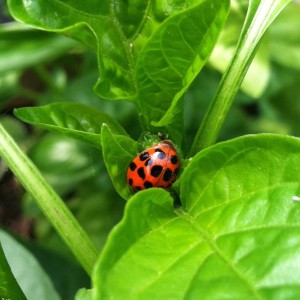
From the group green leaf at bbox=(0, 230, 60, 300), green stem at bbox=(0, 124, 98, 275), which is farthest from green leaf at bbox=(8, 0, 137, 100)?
green leaf at bbox=(0, 230, 60, 300)

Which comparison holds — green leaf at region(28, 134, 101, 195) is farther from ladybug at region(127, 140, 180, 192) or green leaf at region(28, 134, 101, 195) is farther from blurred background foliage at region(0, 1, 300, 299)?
ladybug at region(127, 140, 180, 192)

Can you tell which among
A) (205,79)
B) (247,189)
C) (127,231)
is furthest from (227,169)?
(205,79)

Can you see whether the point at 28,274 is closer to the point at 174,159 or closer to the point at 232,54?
the point at 174,159

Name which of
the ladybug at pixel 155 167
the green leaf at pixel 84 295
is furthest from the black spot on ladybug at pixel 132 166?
the green leaf at pixel 84 295

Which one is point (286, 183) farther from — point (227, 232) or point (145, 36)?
point (145, 36)

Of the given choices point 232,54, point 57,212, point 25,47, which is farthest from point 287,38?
point 57,212

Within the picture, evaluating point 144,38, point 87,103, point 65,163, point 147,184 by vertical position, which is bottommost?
point 65,163

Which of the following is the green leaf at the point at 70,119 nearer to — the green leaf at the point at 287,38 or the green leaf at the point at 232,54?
the green leaf at the point at 232,54
